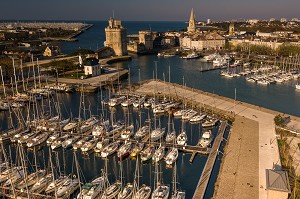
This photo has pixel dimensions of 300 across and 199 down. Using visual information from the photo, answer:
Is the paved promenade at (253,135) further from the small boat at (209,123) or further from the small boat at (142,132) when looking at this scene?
the small boat at (142,132)

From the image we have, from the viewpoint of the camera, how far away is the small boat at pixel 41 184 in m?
15.2

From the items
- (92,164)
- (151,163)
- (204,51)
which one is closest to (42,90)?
(92,164)

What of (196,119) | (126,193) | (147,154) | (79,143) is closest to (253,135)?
(196,119)

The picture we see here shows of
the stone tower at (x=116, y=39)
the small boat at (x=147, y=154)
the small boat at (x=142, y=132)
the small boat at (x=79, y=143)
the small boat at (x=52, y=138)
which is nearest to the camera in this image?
the small boat at (x=147, y=154)

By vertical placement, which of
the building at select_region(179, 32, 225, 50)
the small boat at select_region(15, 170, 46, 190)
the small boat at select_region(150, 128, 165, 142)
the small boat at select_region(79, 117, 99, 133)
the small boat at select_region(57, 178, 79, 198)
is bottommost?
the small boat at select_region(57, 178, 79, 198)

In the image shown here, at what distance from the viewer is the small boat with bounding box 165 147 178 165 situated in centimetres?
1794

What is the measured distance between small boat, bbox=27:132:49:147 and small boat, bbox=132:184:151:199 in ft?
31.3

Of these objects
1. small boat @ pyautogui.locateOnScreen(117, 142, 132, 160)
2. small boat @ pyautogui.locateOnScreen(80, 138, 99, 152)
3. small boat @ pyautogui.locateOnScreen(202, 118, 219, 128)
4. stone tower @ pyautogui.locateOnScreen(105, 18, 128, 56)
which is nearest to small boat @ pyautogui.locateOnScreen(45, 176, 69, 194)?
small boat @ pyautogui.locateOnScreen(117, 142, 132, 160)

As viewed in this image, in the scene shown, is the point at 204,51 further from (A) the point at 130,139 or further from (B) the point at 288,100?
(A) the point at 130,139

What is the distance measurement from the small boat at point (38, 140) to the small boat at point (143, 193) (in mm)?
9541

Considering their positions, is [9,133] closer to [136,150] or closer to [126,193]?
[136,150]

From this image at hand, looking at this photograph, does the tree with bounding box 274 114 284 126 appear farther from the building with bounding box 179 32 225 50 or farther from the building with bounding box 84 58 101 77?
the building with bounding box 179 32 225 50

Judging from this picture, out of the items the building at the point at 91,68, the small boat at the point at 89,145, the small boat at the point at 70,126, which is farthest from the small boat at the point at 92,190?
the building at the point at 91,68

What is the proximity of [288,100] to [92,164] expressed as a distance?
74.2 feet
